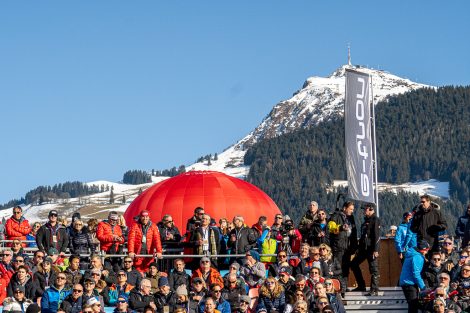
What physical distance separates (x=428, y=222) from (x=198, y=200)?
714 inches

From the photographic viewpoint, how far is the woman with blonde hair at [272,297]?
61.6 feet

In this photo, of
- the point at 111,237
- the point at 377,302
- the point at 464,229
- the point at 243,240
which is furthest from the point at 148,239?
the point at 464,229

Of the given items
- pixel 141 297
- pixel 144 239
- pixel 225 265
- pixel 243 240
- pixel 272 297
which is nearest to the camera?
pixel 272 297

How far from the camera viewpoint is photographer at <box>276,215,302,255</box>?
22609 mm

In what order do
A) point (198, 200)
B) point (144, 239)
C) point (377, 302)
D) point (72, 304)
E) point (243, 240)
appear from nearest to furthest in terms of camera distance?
1. point (72, 304)
2. point (377, 302)
3. point (144, 239)
4. point (243, 240)
5. point (198, 200)

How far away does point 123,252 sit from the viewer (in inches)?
918

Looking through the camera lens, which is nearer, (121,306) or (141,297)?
(121,306)

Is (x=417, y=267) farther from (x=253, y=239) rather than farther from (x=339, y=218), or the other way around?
(x=253, y=239)

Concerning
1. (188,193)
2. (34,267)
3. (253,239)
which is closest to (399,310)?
(253,239)

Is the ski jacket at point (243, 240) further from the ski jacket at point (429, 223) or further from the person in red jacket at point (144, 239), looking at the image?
the ski jacket at point (429, 223)

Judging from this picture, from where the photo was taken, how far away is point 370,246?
21.8 metres

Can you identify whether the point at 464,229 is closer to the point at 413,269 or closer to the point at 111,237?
Result: the point at 413,269

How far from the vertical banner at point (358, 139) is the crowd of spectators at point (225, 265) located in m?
2.35

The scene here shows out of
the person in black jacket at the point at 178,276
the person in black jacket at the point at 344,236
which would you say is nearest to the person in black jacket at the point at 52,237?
the person in black jacket at the point at 178,276
